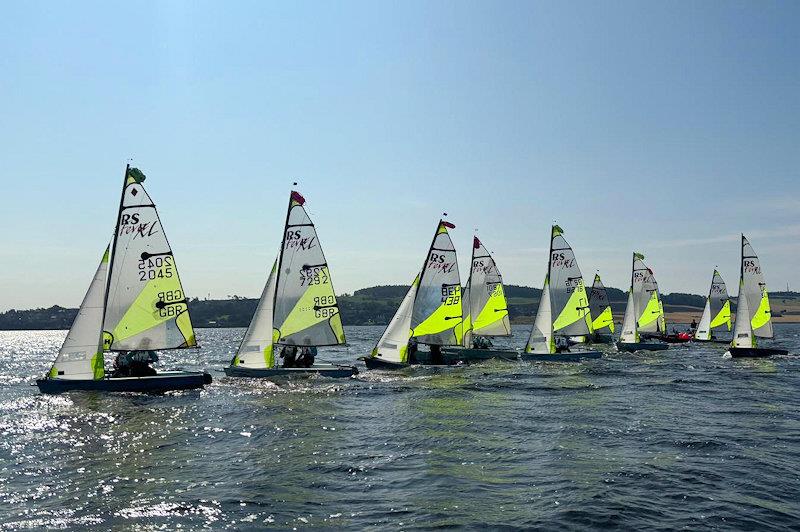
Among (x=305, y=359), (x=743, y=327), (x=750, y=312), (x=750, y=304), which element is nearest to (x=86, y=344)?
(x=305, y=359)

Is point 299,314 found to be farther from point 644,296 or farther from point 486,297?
point 644,296

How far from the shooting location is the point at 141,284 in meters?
35.8

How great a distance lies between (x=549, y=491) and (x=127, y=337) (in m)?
26.4

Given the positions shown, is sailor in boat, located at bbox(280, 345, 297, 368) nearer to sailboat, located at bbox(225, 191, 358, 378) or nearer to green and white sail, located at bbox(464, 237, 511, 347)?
sailboat, located at bbox(225, 191, 358, 378)

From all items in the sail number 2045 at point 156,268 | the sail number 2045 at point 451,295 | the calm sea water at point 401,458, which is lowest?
the calm sea water at point 401,458

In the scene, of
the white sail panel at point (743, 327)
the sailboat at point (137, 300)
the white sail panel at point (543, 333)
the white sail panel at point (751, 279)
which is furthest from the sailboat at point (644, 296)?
the sailboat at point (137, 300)

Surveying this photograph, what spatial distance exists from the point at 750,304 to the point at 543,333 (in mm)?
20932

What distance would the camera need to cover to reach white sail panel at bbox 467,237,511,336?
62969 mm

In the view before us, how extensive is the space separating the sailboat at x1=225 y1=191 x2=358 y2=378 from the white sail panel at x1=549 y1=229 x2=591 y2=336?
23.9m

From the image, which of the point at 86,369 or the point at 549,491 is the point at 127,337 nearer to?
the point at 86,369

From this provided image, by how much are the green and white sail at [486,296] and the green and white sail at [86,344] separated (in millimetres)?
37024

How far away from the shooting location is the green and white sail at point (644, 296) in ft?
268

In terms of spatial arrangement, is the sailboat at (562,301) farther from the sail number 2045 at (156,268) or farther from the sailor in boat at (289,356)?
the sail number 2045 at (156,268)

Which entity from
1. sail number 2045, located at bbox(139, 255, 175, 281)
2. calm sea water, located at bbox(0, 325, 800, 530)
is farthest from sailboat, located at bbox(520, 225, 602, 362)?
sail number 2045, located at bbox(139, 255, 175, 281)
